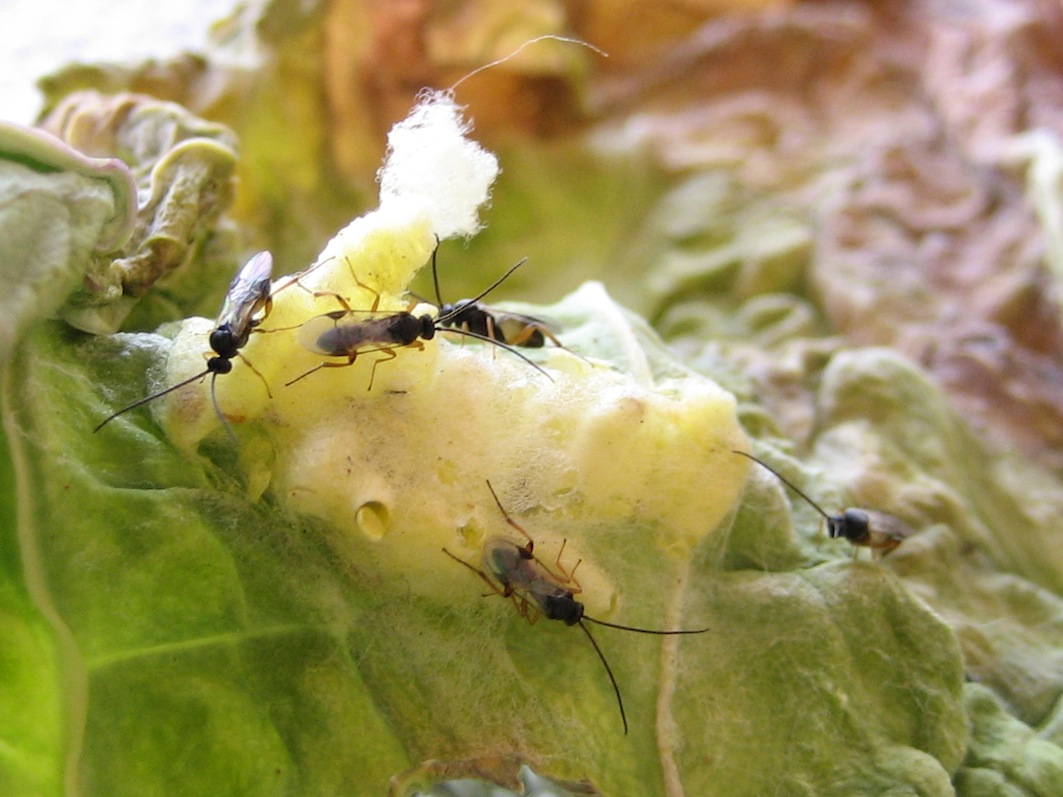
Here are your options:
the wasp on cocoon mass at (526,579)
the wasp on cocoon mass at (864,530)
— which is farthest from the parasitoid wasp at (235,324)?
the wasp on cocoon mass at (864,530)

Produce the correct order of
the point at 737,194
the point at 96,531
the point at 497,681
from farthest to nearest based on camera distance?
the point at 737,194, the point at 497,681, the point at 96,531

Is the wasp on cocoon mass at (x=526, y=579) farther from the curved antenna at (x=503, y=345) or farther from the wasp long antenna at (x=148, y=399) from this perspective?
the wasp long antenna at (x=148, y=399)

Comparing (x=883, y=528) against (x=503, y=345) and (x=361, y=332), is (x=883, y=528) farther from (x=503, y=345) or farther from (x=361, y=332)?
(x=361, y=332)

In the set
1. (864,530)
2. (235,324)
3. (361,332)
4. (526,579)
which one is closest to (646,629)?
(526,579)

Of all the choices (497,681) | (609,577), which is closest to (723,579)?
(609,577)

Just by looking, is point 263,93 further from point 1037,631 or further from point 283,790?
point 1037,631

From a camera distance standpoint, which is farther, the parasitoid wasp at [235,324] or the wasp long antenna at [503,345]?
the wasp long antenna at [503,345]

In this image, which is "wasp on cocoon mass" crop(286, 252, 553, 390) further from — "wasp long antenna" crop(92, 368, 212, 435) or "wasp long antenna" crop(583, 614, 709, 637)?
"wasp long antenna" crop(583, 614, 709, 637)

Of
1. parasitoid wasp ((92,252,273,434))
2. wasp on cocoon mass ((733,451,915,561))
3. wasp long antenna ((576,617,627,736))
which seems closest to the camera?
parasitoid wasp ((92,252,273,434))

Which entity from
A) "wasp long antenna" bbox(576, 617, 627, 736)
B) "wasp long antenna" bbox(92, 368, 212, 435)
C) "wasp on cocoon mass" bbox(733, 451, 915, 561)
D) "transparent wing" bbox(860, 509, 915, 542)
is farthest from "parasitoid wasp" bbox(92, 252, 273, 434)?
"transparent wing" bbox(860, 509, 915, 542)
